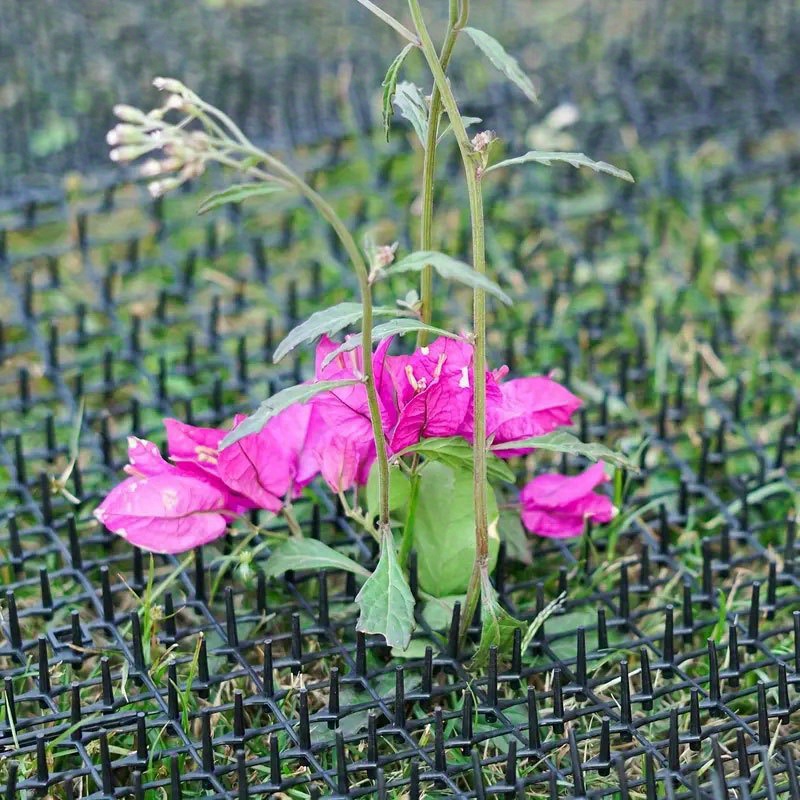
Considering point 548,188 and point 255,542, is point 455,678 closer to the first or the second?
point 255,542

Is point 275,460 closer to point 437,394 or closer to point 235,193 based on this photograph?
point 437,394

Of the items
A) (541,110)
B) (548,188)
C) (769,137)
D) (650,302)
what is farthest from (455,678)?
(769,137)

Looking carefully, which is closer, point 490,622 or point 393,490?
point 490,622

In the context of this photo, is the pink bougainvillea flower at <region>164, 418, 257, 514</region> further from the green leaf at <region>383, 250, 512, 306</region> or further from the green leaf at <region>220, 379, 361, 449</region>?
the green leaf at <region>383, 250, 512, 306</region>

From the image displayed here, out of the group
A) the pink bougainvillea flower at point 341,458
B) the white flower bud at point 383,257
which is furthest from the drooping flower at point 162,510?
the white flower bud at point 383,257

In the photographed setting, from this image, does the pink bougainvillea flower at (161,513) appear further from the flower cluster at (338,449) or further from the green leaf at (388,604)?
the green leaf at (388,604)

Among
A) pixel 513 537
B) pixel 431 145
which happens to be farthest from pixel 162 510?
pixel 431 145
